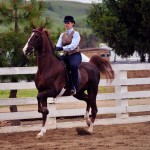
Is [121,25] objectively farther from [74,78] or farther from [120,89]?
[74,78]

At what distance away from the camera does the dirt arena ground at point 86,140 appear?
30.4ft

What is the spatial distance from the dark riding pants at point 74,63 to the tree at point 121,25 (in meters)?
8.72

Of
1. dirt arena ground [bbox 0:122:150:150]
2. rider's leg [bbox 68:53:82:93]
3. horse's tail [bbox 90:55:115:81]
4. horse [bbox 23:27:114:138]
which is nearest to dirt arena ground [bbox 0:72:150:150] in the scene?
dirt arena ground [bbox 0:122:150:150]

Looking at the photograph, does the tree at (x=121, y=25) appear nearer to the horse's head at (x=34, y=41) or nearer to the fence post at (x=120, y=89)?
the fence post at (x=120, y=89)

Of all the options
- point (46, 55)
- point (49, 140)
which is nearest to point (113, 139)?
point (49, 140)

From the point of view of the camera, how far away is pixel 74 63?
36.4ft

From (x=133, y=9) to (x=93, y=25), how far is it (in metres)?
2.18

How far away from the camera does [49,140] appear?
10.3 meters

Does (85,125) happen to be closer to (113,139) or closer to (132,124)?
(132,124)

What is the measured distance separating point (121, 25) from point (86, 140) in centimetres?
1094

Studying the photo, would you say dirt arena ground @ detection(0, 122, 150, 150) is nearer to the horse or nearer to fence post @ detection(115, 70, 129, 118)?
the horse

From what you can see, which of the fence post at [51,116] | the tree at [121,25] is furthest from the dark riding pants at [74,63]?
the tree at [121,25]

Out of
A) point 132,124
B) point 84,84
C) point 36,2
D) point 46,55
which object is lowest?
point 132,124

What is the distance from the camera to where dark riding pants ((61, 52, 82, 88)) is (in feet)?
36.4
